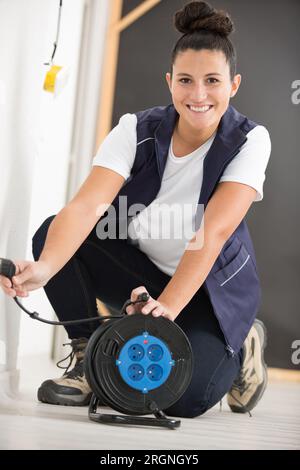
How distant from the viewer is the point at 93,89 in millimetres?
3369

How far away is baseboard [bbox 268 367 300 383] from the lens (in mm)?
3379

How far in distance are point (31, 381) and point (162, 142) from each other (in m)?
0.96

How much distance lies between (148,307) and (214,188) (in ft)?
1.43

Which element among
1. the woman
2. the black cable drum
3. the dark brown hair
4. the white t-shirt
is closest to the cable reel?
the black cable drum

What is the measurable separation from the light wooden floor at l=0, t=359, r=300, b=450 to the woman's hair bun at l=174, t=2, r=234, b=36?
0.89 m

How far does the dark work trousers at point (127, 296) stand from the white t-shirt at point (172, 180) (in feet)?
0.17

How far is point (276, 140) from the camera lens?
3.42 metres

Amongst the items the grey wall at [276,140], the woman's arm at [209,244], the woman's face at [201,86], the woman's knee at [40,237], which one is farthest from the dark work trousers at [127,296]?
the grey wall at [276,140]

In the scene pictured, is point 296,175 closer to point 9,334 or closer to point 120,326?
point 9,334

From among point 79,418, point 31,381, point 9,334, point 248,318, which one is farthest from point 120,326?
point 31,381

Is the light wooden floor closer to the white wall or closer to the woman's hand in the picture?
the woman's hand

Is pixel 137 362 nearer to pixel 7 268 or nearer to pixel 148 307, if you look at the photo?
pixel 148 307

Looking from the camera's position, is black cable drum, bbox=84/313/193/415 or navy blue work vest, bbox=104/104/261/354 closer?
black cable drum, bbox=84/313/193/415

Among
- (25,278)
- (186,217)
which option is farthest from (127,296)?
(25,278)
